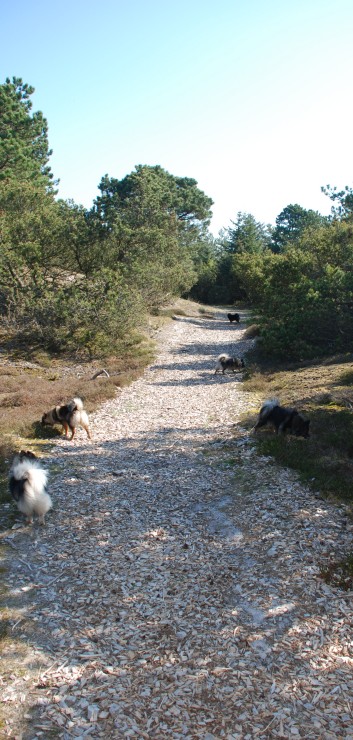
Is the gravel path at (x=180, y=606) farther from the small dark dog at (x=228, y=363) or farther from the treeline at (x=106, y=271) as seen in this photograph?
the treeline at (x=106, y=271)

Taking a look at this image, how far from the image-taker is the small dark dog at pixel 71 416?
1560 cm

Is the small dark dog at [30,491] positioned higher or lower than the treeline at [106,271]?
lower

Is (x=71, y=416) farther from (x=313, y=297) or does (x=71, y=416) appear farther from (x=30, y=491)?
(x=313, y=297)

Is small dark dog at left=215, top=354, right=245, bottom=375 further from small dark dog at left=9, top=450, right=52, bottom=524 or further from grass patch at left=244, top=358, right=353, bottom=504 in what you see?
small dark dog at left=9, top=450, right=52, bottom=524

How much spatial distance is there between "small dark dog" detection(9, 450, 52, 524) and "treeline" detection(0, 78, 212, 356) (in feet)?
66.6

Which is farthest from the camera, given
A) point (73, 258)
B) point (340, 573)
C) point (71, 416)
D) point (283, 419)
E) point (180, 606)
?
point (73, 258)

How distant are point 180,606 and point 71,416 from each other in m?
9.10

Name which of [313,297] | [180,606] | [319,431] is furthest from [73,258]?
[180,606]

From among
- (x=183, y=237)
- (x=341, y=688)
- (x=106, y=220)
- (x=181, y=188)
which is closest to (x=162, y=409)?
(x=341, y=688)

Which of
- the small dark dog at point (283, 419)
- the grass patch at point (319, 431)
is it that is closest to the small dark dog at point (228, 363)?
the grass patch at point (319, 431)

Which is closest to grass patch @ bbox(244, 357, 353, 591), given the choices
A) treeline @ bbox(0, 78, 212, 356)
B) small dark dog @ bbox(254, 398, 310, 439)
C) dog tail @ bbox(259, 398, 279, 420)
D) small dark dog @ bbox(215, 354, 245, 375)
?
small dark dog @ bbox(254, 398, 310, 439)

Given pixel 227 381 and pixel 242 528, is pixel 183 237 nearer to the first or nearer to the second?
pixel 227 381

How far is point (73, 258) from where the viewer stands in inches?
1334

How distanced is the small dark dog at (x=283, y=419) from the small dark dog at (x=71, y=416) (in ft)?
18.5
